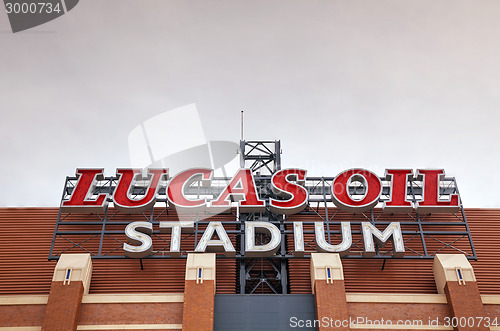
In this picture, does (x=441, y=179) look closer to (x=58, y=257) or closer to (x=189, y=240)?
(x=189, y=240)

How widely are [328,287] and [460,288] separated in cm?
791

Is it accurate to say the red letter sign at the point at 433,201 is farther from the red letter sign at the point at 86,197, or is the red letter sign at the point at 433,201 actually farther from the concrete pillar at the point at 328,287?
the red letter sign at the point at 86,197

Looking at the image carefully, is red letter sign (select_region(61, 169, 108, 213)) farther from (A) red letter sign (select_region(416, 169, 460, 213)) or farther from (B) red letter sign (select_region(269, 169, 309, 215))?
(A) red letter sign (select_region(416, 169, 460, 213))

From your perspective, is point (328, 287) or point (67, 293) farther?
point (328, 287)

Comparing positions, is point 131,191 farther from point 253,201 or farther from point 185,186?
point 253,201

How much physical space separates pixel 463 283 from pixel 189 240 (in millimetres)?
18308

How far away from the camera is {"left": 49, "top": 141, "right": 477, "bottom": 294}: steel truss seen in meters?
37.9

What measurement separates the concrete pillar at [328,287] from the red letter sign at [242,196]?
6403 mm

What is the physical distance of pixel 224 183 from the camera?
42406mm

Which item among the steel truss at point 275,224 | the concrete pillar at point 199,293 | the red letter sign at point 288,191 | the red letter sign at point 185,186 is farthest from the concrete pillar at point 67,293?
the red letter sign at point 288,191

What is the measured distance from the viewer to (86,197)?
39281 millimetres

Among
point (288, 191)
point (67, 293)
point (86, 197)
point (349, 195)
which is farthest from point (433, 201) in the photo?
point (67, 293)

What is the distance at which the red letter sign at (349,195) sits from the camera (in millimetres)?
38969

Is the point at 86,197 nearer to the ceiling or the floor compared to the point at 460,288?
nearer to the ceiling
